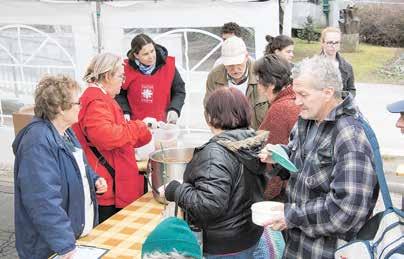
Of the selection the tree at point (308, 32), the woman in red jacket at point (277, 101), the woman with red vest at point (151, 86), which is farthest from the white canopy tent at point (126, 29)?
the tree at point (308, 32)

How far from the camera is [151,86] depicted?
374cm

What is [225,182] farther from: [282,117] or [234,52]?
[234,52]

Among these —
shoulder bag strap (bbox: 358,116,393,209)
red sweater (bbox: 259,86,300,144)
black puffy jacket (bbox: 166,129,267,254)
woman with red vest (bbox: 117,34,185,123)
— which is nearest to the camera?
shoulder bag strap (bbox: 358,116,393,209)

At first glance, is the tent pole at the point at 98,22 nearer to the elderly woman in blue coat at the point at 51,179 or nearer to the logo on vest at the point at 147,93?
the logo on vest at the point at 147,93

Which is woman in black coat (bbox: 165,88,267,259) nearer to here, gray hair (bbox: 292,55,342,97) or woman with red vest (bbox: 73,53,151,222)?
gray hair (bbox: 292,55,342,97)

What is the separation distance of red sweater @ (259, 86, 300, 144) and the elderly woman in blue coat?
0.94 m

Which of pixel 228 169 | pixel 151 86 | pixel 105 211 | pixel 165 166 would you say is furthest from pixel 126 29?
pixel 228 169

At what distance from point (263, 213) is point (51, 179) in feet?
2.99

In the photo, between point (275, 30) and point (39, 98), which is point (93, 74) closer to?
point (39, 98)

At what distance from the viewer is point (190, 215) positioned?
1919mm

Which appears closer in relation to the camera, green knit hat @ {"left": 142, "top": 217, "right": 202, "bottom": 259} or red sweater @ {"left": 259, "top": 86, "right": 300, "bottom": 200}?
green knit hat @ {"left": 142, "top": 217, "right": 202, "bottom": 259}

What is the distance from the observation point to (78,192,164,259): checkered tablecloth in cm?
219

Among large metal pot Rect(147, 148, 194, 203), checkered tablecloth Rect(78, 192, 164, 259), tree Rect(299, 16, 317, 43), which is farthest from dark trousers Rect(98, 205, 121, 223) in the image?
tree Rect(299, 16, 317, 43)

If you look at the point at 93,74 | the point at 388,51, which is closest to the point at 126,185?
the point at 93,74
